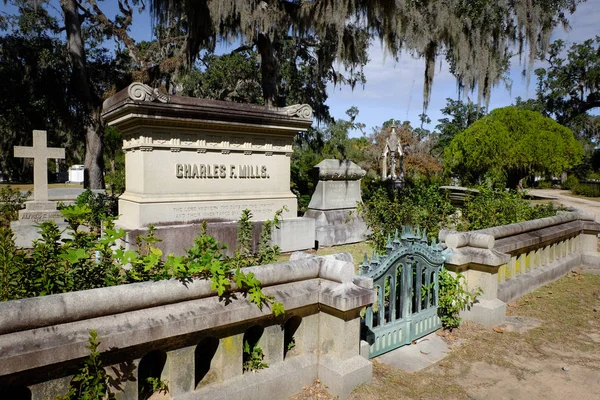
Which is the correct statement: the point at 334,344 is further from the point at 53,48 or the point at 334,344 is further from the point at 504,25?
the point at 53,48

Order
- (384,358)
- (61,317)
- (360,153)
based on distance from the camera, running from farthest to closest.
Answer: (360,153)
(384,358)
(61,317)

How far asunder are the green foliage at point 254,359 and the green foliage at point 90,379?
1060 millimetres

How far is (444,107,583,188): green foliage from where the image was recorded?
2491cm

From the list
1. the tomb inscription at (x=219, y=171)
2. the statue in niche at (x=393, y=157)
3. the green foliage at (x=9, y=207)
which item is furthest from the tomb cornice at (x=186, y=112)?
the statue in niche at (x=393, y=157)

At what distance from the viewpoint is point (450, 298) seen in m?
4.85

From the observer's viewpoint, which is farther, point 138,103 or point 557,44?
point 557,44

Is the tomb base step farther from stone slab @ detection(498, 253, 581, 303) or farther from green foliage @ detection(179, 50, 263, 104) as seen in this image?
green foliage @ detection(179, 50, 263, 104)

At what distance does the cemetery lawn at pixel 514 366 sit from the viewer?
3.51 meters

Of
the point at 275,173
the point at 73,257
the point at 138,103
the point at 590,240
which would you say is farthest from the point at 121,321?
the point at 590,240

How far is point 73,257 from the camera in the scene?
8.36 feet

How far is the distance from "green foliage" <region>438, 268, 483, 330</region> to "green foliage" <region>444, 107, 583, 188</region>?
20.3m

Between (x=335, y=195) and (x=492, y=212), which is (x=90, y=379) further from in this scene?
(x=335, y=195)

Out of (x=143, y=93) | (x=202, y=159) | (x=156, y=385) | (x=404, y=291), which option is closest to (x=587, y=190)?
(x=202, y=159)

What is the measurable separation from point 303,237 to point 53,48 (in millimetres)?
17936
